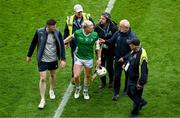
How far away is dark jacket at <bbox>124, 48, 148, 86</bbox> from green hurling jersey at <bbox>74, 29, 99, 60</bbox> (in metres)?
0.98

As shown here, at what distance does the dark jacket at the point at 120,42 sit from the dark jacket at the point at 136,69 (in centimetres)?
44

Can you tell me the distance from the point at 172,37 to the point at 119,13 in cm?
195

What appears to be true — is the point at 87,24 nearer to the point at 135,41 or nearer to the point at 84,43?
the point at 84,43

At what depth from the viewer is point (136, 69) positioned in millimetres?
14250

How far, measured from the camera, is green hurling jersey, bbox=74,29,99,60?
48.4ft

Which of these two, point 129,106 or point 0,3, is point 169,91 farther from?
point 0,3

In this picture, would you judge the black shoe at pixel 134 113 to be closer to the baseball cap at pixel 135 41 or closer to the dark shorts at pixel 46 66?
the baseball cap at pixel 135 41

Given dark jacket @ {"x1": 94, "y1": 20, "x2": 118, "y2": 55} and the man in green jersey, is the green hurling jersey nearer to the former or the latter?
the man in green jersey

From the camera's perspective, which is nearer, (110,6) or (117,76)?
(117,76)

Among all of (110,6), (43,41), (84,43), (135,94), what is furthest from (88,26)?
(110,6)

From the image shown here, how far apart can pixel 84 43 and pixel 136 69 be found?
4.86 feet

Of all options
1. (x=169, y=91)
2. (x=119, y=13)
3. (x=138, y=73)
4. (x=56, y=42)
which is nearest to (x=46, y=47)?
(x=56, y=42)

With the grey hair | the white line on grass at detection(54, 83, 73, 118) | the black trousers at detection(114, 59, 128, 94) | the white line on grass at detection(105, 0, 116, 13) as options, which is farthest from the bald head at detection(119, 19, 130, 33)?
the white line on grass at detection(105, 0, 116, 13)

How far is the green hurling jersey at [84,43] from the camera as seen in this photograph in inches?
580
